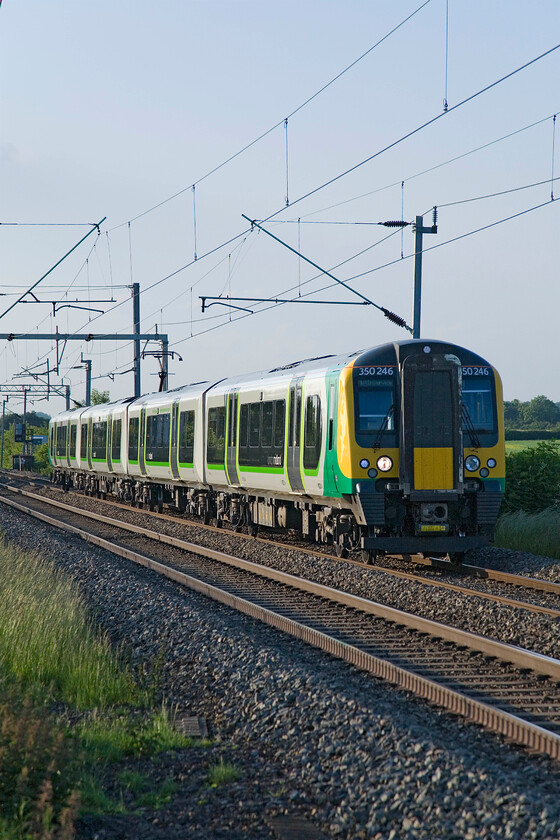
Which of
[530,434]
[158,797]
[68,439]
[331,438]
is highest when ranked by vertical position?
[530,434]

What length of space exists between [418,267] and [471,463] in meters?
5.69

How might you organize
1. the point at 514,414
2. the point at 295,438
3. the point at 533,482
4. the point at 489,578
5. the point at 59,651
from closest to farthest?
the point at 59,651, the point at 489,578, the point at 295,438, the point at 533,482, the point at 514,414

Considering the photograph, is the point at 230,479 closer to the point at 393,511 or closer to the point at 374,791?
the point at 393,511

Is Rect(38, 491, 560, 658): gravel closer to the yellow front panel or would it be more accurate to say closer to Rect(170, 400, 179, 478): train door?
the yellow front panel

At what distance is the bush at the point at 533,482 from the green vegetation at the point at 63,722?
12215 mm

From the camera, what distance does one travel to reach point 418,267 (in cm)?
1948

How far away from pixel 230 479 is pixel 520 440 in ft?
124

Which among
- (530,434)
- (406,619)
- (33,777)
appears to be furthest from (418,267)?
(530,434)

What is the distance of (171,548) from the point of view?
19062 mm

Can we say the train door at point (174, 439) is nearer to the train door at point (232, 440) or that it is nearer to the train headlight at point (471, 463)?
the train door at point (232, 440)

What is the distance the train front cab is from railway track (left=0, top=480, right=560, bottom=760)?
75.6 inches

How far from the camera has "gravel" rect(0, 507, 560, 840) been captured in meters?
5.00

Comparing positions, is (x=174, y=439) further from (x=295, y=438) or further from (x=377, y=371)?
(x=377, y=371)

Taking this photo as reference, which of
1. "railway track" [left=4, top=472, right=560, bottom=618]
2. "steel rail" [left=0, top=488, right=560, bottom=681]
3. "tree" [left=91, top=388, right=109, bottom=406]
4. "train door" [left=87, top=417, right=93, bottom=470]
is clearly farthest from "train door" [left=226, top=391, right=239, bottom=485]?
"tree" [left=91, top=388, right=109, bottom=406]
